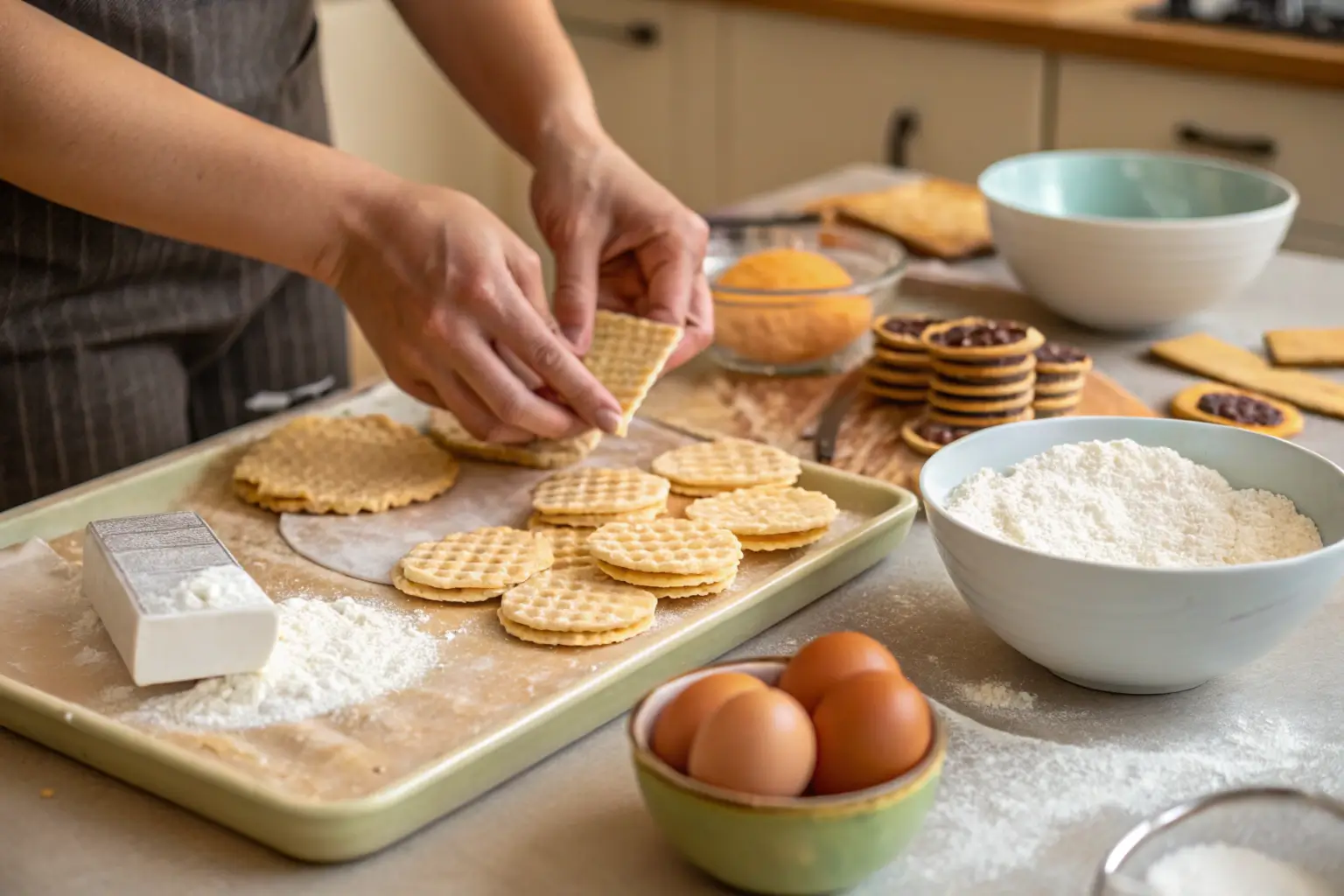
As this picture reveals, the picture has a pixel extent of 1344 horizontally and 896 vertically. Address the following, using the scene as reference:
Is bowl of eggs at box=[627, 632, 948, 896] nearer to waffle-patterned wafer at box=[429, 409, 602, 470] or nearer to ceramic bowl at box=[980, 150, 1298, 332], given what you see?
waffle-patterned wafer at box=[429, 409, 602, 470]

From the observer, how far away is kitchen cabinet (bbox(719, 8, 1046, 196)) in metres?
3.03

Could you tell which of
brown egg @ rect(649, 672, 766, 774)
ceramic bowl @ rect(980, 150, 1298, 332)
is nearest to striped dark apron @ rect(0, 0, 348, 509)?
ceramic bowl @ rect(980, 150, 1298, 332)

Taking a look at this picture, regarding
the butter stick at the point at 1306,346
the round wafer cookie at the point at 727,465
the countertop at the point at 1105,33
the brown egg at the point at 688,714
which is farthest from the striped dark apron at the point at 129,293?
the countertop at the point at 1105,33

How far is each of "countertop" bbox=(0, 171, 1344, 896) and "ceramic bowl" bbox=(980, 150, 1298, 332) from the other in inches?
23.0

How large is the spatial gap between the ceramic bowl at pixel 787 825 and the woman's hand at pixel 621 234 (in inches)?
28.0

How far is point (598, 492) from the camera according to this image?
1.24 m

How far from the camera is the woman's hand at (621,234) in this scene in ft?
4.71

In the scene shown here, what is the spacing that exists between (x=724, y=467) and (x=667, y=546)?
0.20 meters

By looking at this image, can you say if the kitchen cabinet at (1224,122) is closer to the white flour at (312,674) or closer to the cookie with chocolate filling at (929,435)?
the cookie with chocolate filling at (929,435)

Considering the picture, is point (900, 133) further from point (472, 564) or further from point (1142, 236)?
point (472, 564)

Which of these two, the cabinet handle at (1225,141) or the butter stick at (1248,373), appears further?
the cabinet handle at (1225,141)

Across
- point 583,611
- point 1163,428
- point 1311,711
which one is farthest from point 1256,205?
point 583,611

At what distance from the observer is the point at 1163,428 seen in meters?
1.10

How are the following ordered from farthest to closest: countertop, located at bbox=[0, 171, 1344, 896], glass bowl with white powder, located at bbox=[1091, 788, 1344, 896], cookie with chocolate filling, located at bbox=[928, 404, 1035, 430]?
cookie with chocolate filling, located at bbox=[928, 404, 1035, 430], countertop, located at bbox=[0, 171, 1344, 896], glass bowl with white powder, located at bbox=[1091, 788, 1344, 896]
